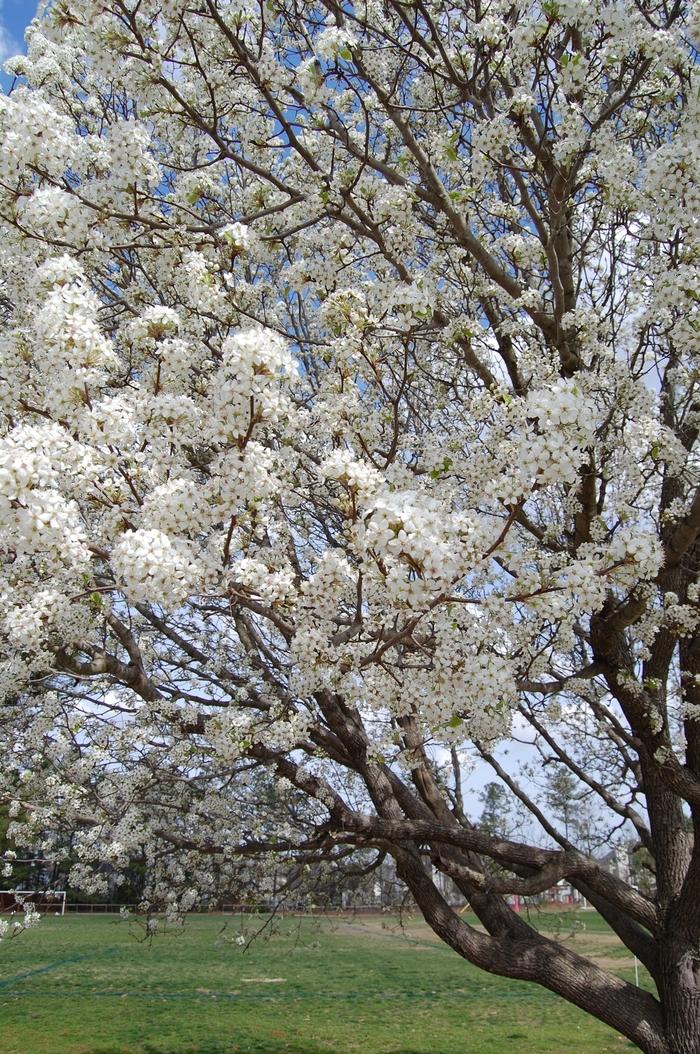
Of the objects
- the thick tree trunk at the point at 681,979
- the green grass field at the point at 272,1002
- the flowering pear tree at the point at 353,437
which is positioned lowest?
the green grass field at the point at 272,1002

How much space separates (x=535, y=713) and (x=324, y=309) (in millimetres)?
4981

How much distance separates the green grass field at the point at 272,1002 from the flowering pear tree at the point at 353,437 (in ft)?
8.21

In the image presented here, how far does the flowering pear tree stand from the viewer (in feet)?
10.5

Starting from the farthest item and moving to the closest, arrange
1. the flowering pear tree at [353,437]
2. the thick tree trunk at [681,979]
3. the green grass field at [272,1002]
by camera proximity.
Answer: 1. the green grass field at [272,1002]
2. the thick tree trunk at [681,979]
3. the flowering pear tree at [353,437]

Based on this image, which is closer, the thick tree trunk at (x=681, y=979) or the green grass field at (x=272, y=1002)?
the thick tree trunk at (x=681, y=979)

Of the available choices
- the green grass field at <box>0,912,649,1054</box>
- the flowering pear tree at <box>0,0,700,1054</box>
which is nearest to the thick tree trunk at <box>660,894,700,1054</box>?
the flowering pear tree at <box>0,0,700,1054</box>

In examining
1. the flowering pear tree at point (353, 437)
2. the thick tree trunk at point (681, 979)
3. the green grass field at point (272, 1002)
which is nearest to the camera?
the flowering pear tree at point (353, 437)

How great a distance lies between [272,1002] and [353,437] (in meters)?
14.8

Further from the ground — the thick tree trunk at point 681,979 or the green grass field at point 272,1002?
the thick tree trunk at point 681,979

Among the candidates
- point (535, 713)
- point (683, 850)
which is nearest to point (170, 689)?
point (535, 713)

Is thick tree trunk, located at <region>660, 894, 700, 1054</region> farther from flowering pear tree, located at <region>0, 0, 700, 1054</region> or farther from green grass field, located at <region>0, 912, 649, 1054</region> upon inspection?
green grass field, located at <region>0, 912, 649, 1054</region>

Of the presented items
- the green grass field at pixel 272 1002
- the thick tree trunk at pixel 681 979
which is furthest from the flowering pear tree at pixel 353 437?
the green grass field at pixel 272 1002

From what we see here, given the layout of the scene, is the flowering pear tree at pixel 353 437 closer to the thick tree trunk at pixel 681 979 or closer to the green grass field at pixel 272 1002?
the thick tree trunk at pixel 681 979

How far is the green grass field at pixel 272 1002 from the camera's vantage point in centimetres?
1110
